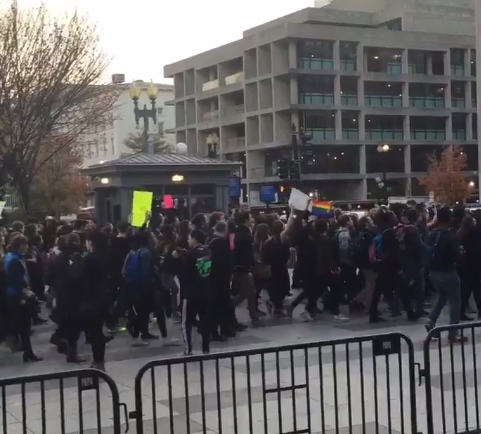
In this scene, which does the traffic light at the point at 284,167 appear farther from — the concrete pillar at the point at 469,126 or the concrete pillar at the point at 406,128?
the concrete pillar at the point at 469,126

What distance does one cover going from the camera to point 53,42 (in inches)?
980

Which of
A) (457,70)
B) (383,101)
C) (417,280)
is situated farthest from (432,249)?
(457,70)

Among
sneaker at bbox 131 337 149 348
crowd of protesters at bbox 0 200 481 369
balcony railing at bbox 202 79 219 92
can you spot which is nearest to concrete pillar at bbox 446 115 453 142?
balcony railing at bbox 202 79 219 92

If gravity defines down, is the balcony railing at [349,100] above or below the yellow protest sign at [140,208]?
above

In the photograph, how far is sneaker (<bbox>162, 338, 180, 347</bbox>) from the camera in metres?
11.0

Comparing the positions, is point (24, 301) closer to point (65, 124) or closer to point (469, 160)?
point (65, 124)

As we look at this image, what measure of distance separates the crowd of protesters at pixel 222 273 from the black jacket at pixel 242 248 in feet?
0.06

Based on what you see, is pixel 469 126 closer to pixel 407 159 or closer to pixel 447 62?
pixel 447 62

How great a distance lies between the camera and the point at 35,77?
2466cm

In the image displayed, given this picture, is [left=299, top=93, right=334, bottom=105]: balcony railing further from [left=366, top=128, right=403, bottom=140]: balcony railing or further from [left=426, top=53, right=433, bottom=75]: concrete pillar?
[left=426, top=53, right=433, bottom=75]: concrete pillar

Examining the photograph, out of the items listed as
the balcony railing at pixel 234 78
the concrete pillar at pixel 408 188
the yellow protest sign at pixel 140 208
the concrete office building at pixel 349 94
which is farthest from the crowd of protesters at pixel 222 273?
the balcony railing at pixel 234 78

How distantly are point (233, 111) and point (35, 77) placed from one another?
40.6 m

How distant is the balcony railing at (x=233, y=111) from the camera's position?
209ft

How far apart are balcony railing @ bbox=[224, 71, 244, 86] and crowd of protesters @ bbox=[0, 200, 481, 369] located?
1919 inches
